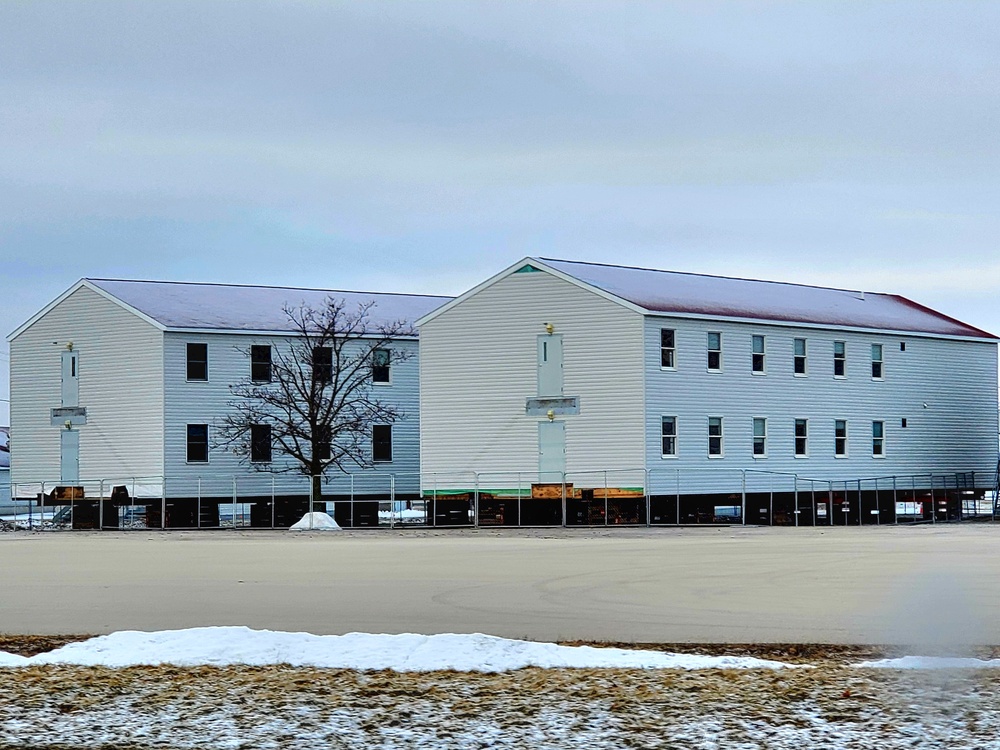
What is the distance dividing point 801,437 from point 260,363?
1995 centimetres

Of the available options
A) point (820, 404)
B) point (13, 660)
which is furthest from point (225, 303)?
point (13, 660)

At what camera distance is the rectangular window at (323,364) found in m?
62.5

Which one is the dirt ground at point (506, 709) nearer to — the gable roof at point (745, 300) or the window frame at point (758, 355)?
the gable roof at point (745, 300)

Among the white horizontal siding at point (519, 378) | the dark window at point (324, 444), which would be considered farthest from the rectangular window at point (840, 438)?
the dark window at point (324, 444)

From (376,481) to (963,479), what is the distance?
22.2 meters

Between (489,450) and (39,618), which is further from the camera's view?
(489,450)

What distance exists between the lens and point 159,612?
19375 millimetres

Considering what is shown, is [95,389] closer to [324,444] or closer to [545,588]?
[324,444]

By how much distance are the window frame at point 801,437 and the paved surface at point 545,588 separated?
643 inches

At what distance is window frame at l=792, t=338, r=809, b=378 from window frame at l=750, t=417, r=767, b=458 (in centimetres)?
231

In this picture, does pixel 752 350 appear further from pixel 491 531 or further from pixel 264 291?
pixel 264 291

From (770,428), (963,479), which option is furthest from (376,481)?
(963,479)

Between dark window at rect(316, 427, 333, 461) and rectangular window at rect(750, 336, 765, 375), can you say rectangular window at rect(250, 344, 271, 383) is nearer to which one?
dark window at rect(316, 427, 333, 461)

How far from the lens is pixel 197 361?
200 ft
